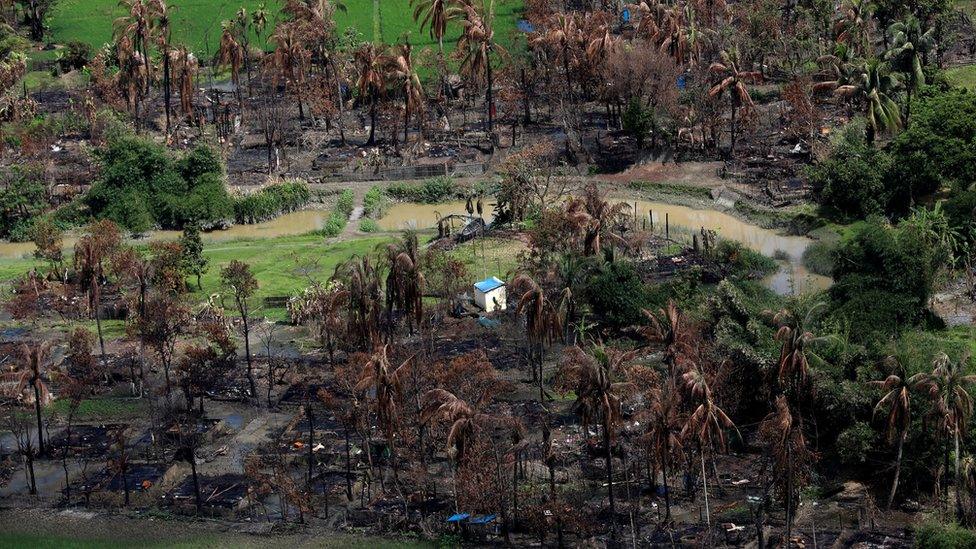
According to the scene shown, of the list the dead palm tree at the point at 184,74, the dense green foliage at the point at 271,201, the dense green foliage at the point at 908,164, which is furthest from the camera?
the dead palm tree at the point at 184,74

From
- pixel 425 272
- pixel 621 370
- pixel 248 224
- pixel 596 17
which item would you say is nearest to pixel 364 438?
pixel 621 370

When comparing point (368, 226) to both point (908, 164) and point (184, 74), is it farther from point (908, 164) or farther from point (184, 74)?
point (908, 164)

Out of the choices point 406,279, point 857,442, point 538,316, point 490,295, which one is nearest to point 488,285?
point 490,295

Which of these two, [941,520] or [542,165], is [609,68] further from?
[941,520]

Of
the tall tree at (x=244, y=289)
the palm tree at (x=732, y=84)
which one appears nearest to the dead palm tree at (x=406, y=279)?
the tall tree at (x=244, y=289)

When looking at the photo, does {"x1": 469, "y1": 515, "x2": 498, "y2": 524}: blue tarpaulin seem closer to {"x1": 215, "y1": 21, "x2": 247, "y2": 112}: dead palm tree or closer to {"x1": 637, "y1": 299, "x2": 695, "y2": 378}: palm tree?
{"x1": 637, "y1": 299, "x2": 695, "y2": 378}: palm tree

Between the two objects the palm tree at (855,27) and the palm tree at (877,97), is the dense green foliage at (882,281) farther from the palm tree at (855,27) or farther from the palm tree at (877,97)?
the palm tree at (855,27)

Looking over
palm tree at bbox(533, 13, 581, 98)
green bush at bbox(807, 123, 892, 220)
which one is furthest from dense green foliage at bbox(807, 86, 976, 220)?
palm tree at bbox(533, 13, 581, 98)
